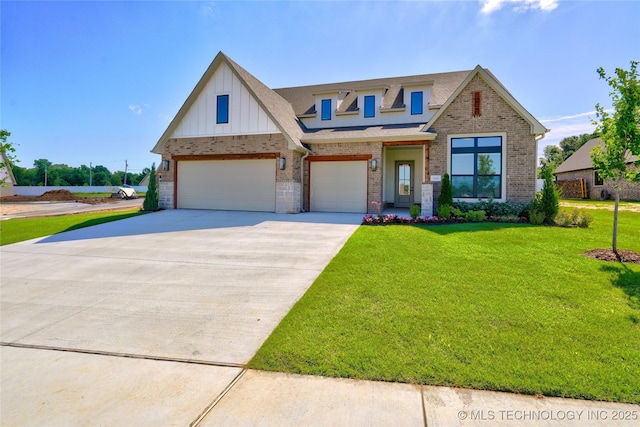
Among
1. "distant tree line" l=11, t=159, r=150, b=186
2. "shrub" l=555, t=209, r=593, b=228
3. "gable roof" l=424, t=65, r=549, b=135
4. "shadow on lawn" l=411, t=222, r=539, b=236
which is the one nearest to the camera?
"shadow on lawn" l=411, t=222, r=539, b=236

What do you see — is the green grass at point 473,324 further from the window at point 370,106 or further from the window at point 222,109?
the window at point 370,106

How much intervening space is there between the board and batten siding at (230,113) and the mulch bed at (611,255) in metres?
12.1

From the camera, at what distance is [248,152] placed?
15.5 m

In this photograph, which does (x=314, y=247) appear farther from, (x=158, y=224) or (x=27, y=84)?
(x=27, y=84)

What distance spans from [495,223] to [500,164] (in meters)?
3.57

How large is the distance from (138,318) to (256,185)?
11.4m

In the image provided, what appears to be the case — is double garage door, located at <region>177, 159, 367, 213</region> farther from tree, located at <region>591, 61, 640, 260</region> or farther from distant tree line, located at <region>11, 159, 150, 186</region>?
distant tree line, located at <region>11, 159, 150, 186</region>

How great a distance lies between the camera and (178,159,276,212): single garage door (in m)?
15.5

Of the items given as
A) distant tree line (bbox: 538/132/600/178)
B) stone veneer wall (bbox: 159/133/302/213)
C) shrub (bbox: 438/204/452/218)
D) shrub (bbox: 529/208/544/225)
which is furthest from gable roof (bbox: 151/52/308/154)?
distant tree line (bbox: 538/132/600/178)

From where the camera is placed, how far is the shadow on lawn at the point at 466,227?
10.0 meters

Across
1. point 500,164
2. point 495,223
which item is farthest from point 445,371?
point 500,164

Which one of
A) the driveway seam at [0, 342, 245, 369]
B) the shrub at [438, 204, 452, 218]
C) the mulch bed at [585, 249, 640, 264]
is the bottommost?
the driveway seam at [0, 342, 245, 369]

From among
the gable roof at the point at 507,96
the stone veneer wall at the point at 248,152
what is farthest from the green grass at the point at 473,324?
the stone veneer wall at the point at 248,152

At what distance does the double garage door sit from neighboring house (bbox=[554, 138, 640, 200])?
67.5 feet
